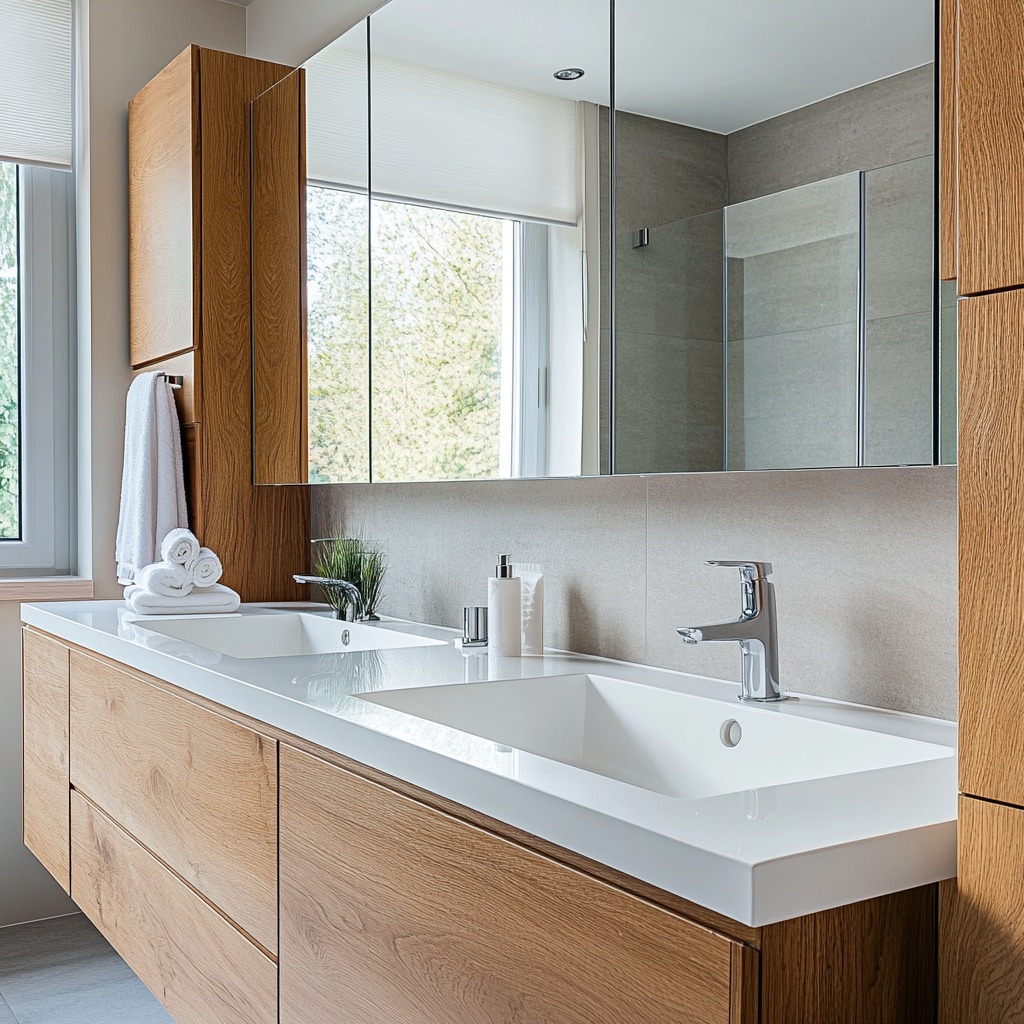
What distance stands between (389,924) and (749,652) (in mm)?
533

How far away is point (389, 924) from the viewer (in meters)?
1.08

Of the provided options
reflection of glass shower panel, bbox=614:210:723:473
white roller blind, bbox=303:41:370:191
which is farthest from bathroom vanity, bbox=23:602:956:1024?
white roller blind, bbox=303:41:370:191

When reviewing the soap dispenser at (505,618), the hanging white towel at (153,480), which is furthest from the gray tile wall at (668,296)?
the hanging white towel at (153,480)

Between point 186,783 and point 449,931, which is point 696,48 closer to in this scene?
point 449,931

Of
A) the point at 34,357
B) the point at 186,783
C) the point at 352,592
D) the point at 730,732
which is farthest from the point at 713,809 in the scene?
the point at 34,357

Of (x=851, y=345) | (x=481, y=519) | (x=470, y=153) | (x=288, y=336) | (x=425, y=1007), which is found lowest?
(x=425, y=1007)

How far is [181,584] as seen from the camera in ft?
7.47

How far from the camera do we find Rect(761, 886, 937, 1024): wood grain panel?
0.70 m

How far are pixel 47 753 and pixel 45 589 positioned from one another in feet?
1.66

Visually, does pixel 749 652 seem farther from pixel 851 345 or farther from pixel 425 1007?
pixel 425 1007

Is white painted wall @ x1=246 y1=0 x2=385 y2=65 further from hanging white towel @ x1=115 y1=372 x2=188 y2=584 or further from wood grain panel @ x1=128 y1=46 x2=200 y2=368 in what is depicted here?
hanging white towel @ x1=115 y1=372 x2=188 y2=584

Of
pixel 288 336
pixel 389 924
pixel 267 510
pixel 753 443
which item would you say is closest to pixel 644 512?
pixel 753 443

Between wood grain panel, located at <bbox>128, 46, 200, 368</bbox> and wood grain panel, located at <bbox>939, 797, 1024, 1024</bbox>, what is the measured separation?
6.67 ft

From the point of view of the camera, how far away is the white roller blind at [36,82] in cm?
269
